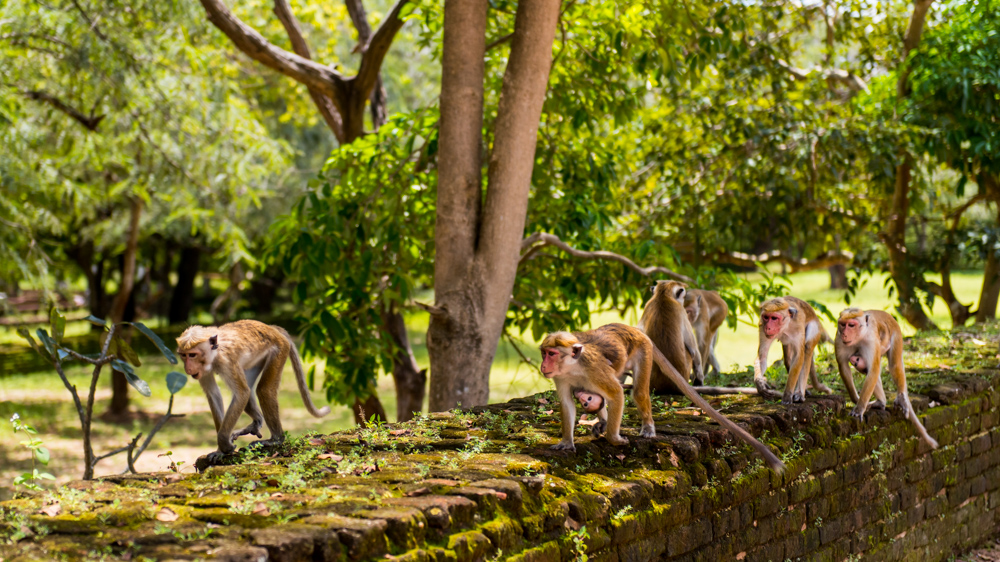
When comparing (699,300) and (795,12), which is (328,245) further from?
(795,12)

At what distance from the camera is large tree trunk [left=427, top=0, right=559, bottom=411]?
23.5 ft

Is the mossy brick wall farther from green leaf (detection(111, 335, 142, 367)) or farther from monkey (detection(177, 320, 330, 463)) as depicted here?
green leaf (detection(111, 335, 142, 367))

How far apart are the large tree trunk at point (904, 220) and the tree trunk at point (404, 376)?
6.95 meters

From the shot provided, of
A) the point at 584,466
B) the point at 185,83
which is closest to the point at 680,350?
the point at 584,466

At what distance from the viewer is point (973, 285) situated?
3297cm

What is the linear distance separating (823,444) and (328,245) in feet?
14.9

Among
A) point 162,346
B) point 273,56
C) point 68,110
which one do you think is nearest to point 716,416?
point 162,346

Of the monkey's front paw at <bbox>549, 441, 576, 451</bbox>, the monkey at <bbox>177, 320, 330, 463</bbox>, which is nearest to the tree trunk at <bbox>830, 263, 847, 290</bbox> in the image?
the monkey's front paw at <bbox>549, 441, 576, 451</bbox>

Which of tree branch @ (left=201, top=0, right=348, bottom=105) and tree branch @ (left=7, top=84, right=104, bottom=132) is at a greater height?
tree branch @ (left=7, top=84, right=104, bottom=132)

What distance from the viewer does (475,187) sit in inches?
289

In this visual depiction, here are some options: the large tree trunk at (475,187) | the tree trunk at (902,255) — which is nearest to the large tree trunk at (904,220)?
the tree trunk at (902,255)

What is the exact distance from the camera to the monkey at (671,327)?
5508 millimetres

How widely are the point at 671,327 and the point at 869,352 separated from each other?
1.38m

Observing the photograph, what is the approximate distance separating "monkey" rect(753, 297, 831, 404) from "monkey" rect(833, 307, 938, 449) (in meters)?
Result: 0.20
